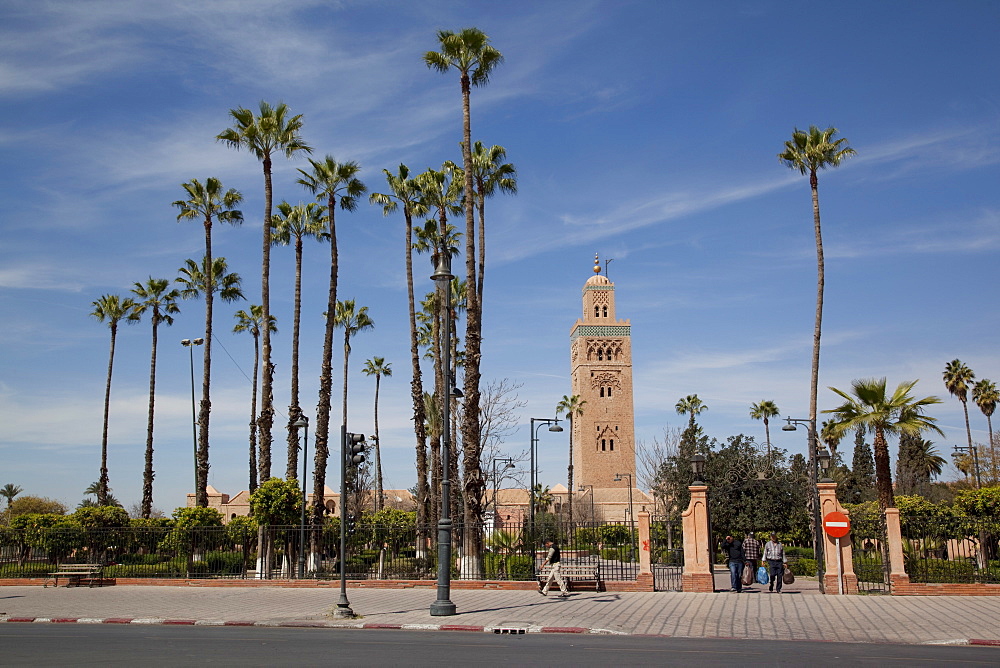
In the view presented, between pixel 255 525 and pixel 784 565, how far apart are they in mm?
16255

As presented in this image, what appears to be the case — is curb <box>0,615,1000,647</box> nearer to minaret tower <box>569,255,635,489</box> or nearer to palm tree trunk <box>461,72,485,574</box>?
palm tree trunk <box>461,72,485,574</box>

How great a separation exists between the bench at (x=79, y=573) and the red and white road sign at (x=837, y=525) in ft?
69.0

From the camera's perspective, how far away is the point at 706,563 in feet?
67.9

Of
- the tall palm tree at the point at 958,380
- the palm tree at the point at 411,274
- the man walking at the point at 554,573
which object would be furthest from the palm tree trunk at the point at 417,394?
the tall palm tree at the point at 958,380

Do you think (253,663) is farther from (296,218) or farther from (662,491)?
(662,491)

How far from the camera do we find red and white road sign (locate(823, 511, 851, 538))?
19562 mm

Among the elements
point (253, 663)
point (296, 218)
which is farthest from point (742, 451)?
point (253, 663)

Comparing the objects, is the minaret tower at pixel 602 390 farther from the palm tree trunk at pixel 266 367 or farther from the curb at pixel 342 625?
the curb at pixel 342 625

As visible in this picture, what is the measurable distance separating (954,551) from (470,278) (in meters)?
15.5

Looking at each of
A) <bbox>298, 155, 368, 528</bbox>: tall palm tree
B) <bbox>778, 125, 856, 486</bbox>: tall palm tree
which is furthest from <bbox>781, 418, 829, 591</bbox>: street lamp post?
<bbox>298, 155, 368, 528</bbox>: tall palm tree

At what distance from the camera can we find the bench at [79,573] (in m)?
24.7

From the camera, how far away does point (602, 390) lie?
9169cm

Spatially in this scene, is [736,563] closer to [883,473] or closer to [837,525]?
[837,525]

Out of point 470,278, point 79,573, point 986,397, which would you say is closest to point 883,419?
point 470,278
